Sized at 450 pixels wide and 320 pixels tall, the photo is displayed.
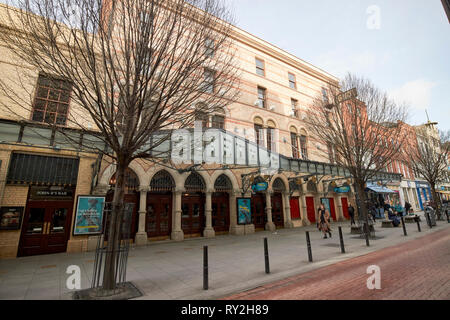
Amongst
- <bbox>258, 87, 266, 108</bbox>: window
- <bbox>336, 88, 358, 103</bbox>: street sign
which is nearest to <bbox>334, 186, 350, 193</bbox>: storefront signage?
<bbox>336, 88, 358, 103</bbox>: street sign

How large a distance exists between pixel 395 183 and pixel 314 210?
15598 millimetres

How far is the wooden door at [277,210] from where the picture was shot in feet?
53.9

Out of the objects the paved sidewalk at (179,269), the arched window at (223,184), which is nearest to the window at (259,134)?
the arched window at (223,184)

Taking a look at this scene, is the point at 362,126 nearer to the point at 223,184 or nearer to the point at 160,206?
the point at 223,184

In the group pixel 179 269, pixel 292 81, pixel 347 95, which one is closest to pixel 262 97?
pixel 292 81

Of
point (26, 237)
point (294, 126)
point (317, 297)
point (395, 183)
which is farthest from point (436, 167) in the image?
point (26, 237)

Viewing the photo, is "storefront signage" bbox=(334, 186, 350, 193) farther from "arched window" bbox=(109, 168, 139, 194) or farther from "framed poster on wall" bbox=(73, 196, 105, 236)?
"framed poster on wall" bbox=(73, 196, 105, 236)

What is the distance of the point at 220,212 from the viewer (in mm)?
13992

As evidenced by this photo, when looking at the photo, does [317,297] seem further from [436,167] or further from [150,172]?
[436,167]

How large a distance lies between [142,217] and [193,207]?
10.7ft

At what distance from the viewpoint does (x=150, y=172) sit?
11305 mm

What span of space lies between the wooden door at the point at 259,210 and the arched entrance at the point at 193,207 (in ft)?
13.7

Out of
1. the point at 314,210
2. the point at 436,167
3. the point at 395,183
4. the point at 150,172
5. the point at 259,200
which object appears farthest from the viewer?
the point at 395,183

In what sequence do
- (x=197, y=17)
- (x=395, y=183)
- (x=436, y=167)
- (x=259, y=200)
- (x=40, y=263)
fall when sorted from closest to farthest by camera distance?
1. (x=197, y=17)
2. (x=40, y=263)
3. (x=259, y=200)
4. (x=436, y=167)
5. (x=395, y=183)
